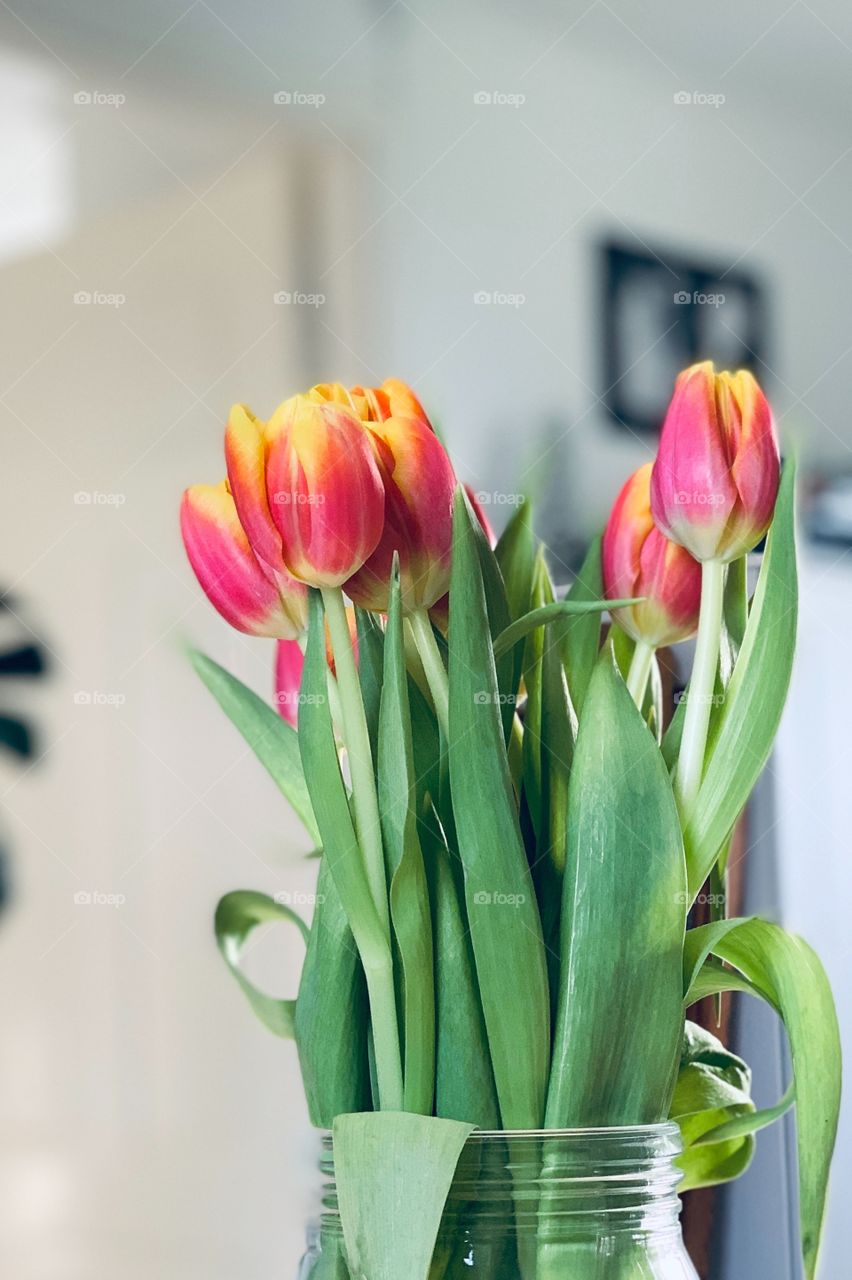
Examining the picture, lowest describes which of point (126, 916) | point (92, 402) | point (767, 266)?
point (126, 916)

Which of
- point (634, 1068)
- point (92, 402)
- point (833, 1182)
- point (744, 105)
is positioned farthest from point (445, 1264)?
point (744, 105)

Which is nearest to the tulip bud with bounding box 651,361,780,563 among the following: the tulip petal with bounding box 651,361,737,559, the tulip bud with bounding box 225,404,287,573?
the tulip petal with bounding box 651,361,737,559

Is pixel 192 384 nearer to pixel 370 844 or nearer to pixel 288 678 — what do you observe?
pixel 288 678

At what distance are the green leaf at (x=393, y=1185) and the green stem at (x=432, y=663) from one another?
0.33ft

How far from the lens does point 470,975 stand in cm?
34

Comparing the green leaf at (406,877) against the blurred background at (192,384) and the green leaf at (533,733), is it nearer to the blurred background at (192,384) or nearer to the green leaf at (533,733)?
the green leaf at (533,733)

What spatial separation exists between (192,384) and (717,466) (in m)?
1.44

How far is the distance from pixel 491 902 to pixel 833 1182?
248 mm

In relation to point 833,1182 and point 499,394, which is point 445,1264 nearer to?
point 833,1182

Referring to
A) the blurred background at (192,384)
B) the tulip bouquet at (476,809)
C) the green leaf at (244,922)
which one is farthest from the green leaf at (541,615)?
the blurred background at (192,384)

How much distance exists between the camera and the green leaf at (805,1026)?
0.32 metres

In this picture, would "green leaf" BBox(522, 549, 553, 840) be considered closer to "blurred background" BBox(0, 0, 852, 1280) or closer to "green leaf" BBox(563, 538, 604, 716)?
"green leaf" BBox(563, 538, 604, 716)

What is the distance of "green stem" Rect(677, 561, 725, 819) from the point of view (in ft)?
1.15

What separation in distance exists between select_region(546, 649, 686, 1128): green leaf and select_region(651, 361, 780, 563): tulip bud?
2.2 inches
